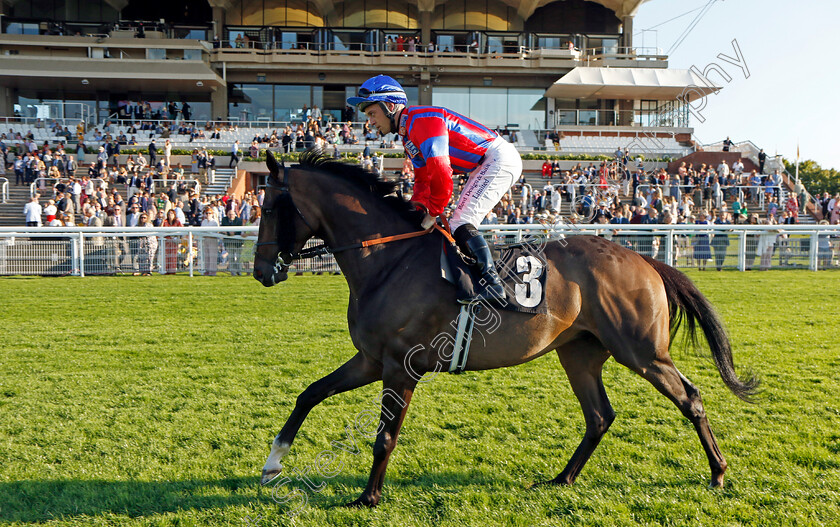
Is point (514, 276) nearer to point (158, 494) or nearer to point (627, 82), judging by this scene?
point (158, 494)

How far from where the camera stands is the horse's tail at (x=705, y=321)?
13.2 ft

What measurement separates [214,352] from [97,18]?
121 feet

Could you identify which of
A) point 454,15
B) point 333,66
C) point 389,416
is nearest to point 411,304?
point 389,416

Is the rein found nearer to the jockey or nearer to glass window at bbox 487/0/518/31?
the jockey

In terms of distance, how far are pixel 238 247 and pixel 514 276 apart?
11.2 m

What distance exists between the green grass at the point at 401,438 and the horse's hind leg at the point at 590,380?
238mm

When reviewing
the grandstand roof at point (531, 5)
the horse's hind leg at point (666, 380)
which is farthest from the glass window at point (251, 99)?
the horse's hind leg at point (666, 380)

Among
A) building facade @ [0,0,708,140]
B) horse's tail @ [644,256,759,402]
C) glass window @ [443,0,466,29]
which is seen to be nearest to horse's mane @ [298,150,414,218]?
horse's tail @ [644,256,759,402]

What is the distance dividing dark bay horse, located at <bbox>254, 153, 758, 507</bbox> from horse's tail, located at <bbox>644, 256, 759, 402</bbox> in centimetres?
9

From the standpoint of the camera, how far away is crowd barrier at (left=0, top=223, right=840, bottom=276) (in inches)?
534

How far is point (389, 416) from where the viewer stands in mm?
3455

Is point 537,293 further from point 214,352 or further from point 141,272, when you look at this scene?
point 141,272

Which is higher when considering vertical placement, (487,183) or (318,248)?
(487,183)

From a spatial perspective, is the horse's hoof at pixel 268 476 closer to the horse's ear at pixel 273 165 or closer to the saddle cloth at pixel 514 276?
the saddle cloth at pixel 514 276
